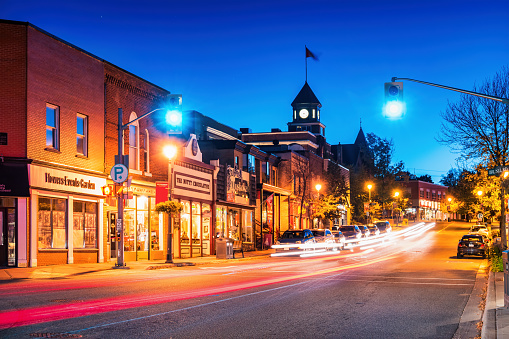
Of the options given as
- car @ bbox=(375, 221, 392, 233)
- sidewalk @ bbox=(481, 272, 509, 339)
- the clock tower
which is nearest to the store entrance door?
sidewalk @ bbox=(481, 272, 509, 339)

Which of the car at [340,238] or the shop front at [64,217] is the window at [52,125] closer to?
the shop front at [64,217]

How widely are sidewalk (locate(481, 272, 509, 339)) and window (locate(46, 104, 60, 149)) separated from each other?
59.5 feet

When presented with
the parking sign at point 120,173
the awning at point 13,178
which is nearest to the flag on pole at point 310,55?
the parking sign at point 120,173

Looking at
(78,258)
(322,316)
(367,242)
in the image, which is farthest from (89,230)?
(367,242)

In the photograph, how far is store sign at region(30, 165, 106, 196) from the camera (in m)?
23.9

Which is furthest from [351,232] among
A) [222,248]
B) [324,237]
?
[222,248]

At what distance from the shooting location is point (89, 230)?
91.9ft

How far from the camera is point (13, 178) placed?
23.1m

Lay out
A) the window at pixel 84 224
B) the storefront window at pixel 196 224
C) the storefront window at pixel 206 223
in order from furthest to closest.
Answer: the storefront window at pixel 206 223 < the storefront window at pixel 196 224 < the window at pixel 84 224

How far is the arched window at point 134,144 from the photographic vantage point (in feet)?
104

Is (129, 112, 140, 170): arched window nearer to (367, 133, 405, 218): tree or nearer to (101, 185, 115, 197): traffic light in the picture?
(101, 185, 115, 197): traffic light

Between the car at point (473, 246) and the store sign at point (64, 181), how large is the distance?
20873 millimetres

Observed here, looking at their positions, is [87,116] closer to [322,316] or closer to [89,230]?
[89,230]

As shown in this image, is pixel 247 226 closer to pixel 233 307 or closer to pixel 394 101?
pixel 394 101
